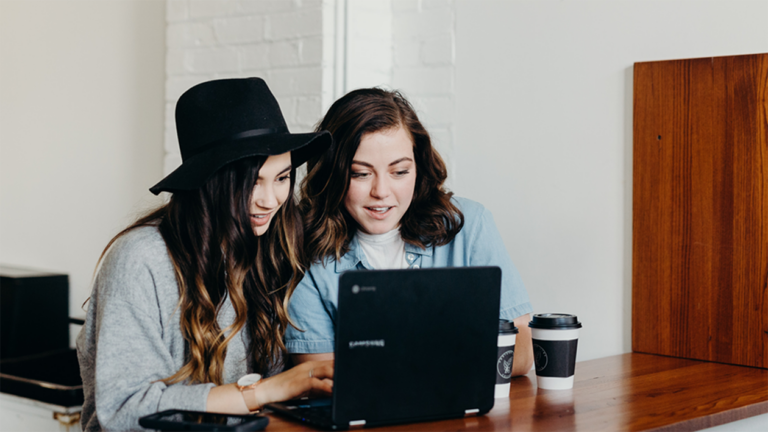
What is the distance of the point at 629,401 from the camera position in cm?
125

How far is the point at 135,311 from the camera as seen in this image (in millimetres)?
1210

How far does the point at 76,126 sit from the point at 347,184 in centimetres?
164

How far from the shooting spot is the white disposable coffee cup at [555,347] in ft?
4.28

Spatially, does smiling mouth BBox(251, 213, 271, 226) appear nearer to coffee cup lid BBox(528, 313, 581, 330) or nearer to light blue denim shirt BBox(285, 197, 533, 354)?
light blue denim shirt BBox(285, 197, 533, 354)

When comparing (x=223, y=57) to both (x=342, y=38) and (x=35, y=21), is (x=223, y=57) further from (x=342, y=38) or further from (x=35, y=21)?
(x=35, y=21)

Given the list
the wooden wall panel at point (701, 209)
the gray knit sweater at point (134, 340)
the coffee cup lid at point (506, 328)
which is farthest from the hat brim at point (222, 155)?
the wooden wall panel at point (701, 209)

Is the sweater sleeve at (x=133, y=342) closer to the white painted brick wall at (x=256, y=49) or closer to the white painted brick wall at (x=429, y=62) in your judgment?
the white painted brick wall at (x=256, y=49)

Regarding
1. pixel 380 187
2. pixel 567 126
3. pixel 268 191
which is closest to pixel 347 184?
pixel 380 187

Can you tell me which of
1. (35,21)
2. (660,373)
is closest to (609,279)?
(660,373)

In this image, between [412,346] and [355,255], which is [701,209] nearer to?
[355,255]

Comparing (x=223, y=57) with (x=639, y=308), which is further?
(x=223, y=57)

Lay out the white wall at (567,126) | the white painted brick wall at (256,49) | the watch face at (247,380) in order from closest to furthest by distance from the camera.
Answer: the watch face at (247,380), the white wall at (567,126), the white painted brick wall at (256,49)

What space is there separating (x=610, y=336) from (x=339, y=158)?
908 millimetres

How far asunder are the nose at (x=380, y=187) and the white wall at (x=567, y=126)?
0.61m
